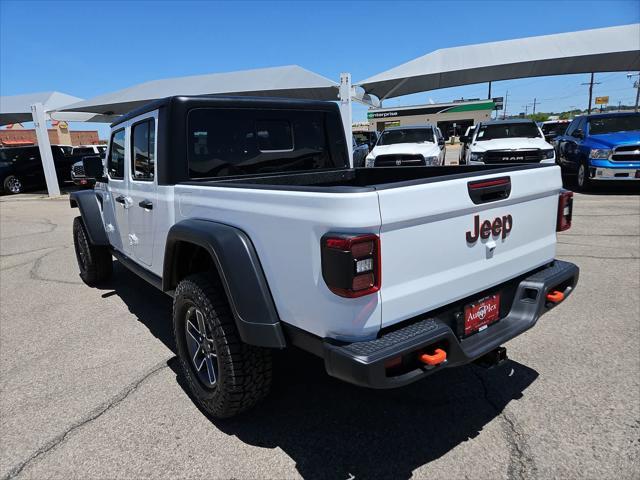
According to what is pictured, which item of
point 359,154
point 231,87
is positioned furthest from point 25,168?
point 359,154

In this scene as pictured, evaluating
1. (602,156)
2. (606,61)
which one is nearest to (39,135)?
(602,156)

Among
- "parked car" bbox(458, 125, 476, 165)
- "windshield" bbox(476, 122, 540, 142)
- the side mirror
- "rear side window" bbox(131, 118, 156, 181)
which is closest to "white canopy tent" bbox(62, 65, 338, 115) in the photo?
"parked car" bbox(458, 125, 476, 165)

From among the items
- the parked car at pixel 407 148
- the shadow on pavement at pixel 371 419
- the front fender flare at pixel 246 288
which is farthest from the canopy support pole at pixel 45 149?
the front fender flare at pixel 246 288

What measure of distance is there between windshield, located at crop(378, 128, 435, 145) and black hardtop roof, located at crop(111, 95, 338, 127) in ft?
31.6

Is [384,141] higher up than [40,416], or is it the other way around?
[384,141]

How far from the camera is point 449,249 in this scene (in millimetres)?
2143

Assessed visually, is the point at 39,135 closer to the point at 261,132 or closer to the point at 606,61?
the point at 261,132

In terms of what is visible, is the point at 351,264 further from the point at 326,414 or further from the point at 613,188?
the point at 613,188

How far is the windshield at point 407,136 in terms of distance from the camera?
1319 cm

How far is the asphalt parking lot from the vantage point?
2.30m

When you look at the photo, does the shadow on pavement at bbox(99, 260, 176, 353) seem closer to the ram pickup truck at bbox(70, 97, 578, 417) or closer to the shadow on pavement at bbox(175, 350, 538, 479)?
the ram pickup truck at bbox(70, 97, 578, 417)

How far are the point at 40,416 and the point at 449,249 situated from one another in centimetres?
273

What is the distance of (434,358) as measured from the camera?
1.96 metres

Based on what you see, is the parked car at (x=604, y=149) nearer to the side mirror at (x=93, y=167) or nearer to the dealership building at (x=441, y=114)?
the side mirror at (x=93, y=167)
